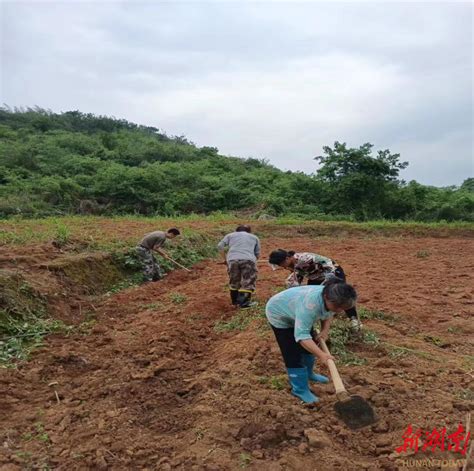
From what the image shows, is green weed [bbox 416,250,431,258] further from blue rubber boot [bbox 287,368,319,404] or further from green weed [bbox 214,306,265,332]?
blue rubber boot [bbox 287,368,319,404]

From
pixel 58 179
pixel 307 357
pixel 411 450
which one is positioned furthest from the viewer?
pixel 58 179

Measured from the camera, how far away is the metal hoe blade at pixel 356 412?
3277 mm

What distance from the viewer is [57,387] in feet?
13.9

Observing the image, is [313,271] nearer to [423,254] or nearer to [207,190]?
[423,254]

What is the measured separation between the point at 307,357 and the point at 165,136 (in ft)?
118

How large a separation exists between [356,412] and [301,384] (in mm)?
517

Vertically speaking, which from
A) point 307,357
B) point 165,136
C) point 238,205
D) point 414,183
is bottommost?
point 307,357

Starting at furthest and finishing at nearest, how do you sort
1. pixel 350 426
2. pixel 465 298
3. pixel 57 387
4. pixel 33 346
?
1. pixel 465 298
2. pixel 33 346
3. pixel 57 387
4. pixel 350 426

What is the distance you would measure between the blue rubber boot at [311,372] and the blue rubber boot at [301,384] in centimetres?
19

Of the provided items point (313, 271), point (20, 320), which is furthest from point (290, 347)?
point (20, 320)

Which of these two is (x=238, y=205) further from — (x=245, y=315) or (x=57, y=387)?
(x=57, y=387)

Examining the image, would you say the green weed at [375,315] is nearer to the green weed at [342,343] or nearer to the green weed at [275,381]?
the green weed at [342,343]

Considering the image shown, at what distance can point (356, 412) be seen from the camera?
10.8 ft

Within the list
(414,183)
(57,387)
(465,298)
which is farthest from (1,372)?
(414,183)
